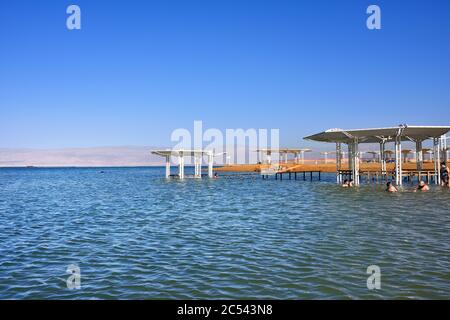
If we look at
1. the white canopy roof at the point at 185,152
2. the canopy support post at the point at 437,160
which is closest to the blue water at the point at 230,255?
the canopy support post at the point at 437,160

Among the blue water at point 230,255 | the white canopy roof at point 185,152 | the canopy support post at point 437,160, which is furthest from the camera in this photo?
the white canopy roof at point 185,152

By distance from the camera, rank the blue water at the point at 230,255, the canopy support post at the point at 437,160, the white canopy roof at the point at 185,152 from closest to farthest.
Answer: the blue water at the point at 230,255
the canopy support post at the point at 437,160
the white canopy roof at the point at 185,152

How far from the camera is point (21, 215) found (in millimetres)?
21484

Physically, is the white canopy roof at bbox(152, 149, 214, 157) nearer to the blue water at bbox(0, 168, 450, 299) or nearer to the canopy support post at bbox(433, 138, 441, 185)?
the canopy support post at bbox(433, 138, 441, 185)

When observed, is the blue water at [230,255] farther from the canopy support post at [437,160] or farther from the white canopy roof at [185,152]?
the white canopy roof at [185,152]

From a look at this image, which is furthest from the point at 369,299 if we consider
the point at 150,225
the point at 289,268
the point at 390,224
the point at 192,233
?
the point at 150,225

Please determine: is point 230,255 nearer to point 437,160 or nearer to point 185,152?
point 437,160

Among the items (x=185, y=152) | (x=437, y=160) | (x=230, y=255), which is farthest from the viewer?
(x=185, y=152)

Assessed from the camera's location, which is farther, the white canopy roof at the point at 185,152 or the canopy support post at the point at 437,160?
the white canopy roof at the point at 185,152

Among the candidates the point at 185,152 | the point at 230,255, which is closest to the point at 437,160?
the point at 185,152

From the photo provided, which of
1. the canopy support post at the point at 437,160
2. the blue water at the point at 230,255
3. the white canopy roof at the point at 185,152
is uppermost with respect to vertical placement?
the white canopy roof at the point at 185,152

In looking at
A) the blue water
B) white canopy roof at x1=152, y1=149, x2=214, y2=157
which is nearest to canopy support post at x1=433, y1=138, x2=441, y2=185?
the blue water

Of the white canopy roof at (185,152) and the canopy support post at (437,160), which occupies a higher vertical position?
the white canopy roof at (185,152)
